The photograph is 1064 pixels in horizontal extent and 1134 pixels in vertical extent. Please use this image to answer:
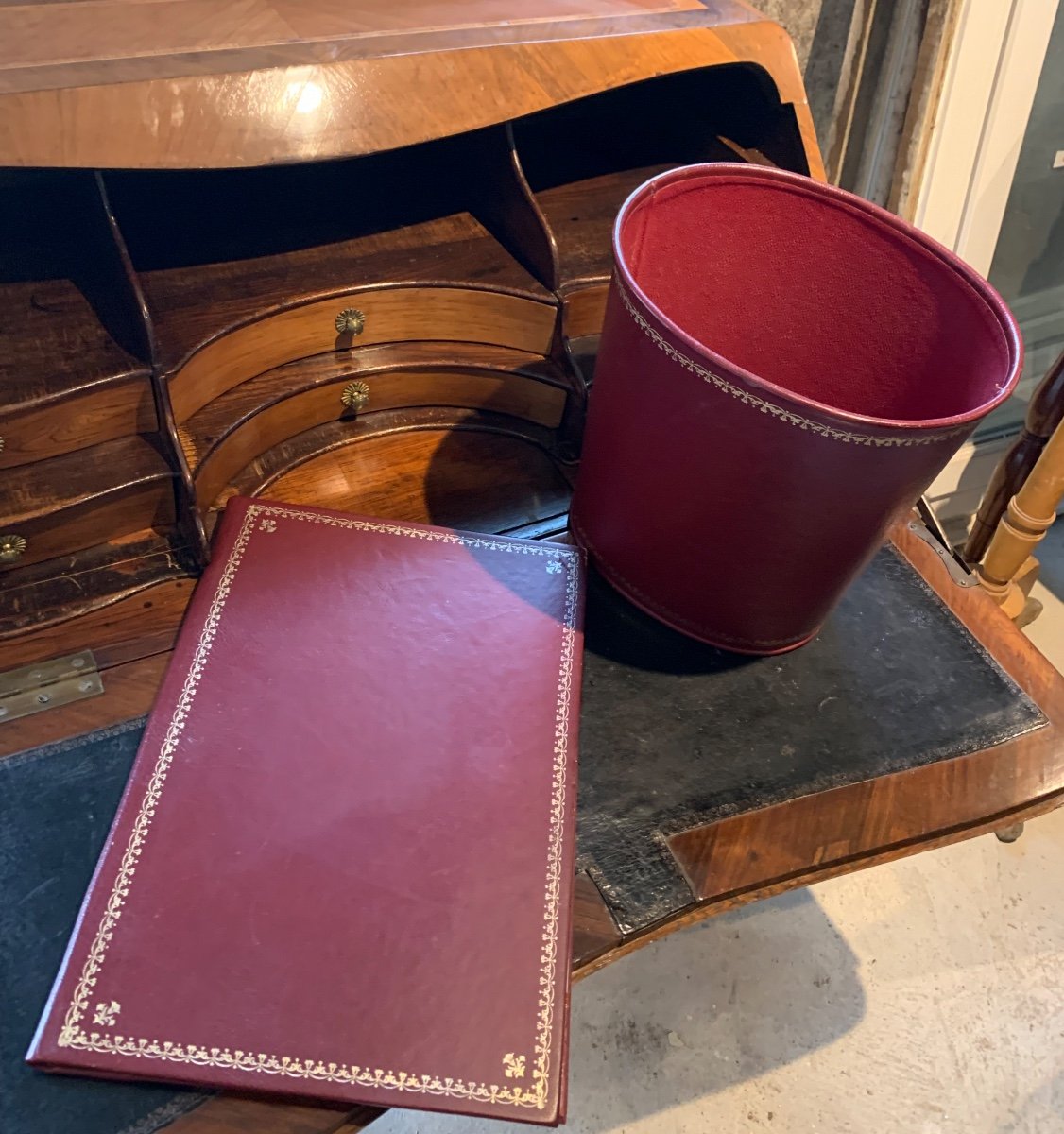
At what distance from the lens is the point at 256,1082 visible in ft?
1.51

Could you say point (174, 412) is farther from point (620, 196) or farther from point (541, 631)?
point (620, 196)

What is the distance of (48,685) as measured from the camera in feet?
1.97

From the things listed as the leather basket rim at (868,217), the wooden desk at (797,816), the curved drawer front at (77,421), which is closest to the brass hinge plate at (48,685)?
the wooden desk at (797,816)

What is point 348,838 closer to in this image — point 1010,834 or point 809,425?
point 809,425

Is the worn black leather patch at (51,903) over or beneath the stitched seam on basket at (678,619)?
beneath

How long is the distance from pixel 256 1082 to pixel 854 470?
0.44m

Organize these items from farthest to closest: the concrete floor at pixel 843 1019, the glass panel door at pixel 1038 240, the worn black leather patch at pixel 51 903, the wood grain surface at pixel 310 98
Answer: the glass panel door at pixel 1038 240 < the concrete floor at pixel 843 1019 < the wood grain surface at pixel 310 98 < the worn black leather patch at pixel 51 903

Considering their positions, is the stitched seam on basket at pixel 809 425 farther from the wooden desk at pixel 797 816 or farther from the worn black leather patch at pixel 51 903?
the worn black leather patch at pixel 51 903

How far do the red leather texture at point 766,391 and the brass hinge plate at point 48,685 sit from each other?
1.13 ft

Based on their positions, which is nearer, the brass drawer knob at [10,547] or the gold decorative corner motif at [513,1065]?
the gold decorative corner motif at [513,1065]

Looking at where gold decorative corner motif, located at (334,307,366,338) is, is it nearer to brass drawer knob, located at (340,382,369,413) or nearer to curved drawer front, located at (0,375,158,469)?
brass drawer knob, located at (340,382,369,413)

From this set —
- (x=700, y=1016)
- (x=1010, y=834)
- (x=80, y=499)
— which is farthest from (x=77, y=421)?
(x=1010, y=834)

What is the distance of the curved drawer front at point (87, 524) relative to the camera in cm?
61

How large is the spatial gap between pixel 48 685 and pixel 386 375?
0.32 metres
